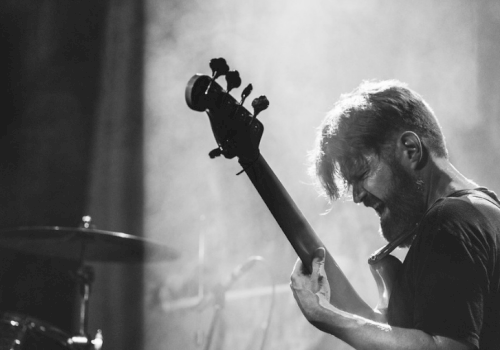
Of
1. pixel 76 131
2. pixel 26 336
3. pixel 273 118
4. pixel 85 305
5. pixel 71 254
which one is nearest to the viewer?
pixel 26 336

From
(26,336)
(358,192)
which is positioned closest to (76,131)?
(26,336)

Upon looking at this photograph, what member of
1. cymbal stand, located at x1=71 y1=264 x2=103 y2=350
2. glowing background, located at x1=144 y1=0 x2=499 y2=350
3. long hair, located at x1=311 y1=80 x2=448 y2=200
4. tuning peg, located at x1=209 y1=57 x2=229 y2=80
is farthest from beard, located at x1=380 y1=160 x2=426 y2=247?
cymbal stand, located at x1=71 y1=264 x2=103 y2=350

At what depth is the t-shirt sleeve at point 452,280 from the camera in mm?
1296

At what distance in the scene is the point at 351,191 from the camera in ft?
6.51

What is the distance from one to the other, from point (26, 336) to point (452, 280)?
2.52 m

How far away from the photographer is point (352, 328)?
1431 millimetres

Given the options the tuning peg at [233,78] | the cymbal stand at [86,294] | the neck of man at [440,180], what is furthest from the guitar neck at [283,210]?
the cymbal stand at [86,294]

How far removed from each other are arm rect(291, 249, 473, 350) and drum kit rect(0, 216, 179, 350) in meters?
1.92

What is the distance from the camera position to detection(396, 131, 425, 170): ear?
5.63 feet

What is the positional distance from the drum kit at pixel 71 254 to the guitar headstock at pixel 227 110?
69.0 inches

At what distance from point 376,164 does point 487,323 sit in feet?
1.95

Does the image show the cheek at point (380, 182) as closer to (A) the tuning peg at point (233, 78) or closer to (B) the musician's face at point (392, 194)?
(B) the musician's face at point (392, 194)

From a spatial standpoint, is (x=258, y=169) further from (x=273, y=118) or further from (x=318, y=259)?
(x=273, y=118)

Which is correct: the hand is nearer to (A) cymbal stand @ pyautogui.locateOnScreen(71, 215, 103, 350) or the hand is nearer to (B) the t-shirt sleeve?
(B) the t-shirt sleeve
